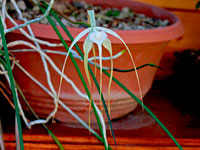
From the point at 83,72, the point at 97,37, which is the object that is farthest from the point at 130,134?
the point at 97,37

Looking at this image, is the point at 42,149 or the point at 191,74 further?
the point at 191,74

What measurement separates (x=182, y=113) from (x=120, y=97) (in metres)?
0.22

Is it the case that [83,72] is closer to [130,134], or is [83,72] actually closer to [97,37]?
[130,134]

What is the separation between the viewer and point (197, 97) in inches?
28.6

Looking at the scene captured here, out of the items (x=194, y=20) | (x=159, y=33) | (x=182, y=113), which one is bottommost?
(x=182, y=113)

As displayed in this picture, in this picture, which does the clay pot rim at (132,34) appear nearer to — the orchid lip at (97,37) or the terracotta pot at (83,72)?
the terracotta pot at (83,72)

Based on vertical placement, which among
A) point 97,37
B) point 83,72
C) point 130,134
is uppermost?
point 97,37

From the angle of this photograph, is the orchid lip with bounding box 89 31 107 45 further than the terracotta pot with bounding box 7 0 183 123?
No

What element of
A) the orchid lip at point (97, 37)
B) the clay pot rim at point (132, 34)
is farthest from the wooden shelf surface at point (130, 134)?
the orchid lip at point (97, 37)

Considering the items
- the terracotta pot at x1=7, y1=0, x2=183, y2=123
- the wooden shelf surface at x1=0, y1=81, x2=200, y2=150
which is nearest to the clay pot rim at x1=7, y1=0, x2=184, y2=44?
the terracotta pot at x1=7, y1=0, x2=183, y2=123

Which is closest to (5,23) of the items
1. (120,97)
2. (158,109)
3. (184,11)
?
(120,97)

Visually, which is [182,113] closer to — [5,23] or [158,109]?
[158,109]

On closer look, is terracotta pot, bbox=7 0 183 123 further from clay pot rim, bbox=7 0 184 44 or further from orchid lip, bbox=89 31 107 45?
orchid lip, bbox=89 31 107 45

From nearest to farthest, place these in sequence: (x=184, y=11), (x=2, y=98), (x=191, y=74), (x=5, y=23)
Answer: (x=5, y=23), (x=2, y=98), (x=191, y=74), (x=184, y=11)
